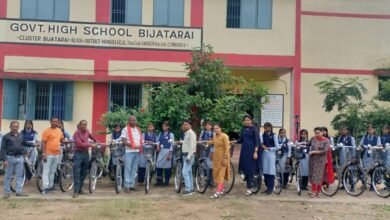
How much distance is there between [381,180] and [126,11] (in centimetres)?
1046

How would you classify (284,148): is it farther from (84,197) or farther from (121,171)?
(84,197)

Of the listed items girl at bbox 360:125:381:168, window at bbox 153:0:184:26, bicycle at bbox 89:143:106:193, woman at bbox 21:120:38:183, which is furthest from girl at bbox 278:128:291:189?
window at bbox 153:0:184:26

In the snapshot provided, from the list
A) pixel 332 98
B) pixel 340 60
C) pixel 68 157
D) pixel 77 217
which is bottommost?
pixel 77 217

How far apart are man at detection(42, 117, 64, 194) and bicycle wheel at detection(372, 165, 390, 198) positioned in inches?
285

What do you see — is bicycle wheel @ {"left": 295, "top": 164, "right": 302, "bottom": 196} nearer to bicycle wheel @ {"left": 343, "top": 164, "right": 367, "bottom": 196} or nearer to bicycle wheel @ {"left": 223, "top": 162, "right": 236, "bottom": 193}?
bicycle wheel @ {"left": 343, "top": 164, "right": 367, "bottom": 196}

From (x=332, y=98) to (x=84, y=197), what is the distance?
30.7 feet

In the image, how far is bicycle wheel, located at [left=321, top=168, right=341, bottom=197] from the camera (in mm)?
11020

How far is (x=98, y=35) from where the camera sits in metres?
16.8

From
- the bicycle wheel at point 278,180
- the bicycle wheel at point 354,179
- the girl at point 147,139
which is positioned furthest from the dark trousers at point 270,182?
the girl at point 147,139

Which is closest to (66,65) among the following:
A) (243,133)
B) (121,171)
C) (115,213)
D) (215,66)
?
(215,66)

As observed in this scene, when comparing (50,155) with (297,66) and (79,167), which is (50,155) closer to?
(79,167)

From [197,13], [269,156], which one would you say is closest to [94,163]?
[269,156]

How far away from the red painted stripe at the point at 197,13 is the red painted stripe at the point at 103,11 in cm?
299

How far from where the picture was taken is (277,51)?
17547 mm
